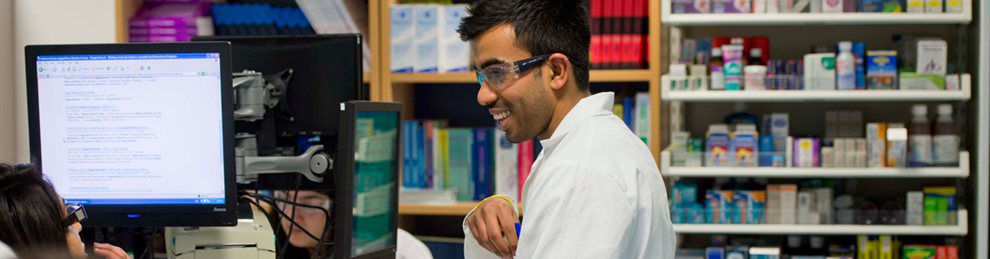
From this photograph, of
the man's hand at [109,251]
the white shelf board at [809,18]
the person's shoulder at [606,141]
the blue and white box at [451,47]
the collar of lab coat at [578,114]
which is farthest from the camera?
the blue and white box at [451,47]

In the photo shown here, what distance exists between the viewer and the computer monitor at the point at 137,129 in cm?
184

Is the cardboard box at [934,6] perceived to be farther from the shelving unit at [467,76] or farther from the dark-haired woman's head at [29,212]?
the dark-haired woman's head at [29,212]

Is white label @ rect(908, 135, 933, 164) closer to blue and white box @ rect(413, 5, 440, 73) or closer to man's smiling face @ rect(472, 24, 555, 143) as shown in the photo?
blue and white box @ rect(413, 5, 440, 73)

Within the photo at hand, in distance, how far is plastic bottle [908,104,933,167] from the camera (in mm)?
3176

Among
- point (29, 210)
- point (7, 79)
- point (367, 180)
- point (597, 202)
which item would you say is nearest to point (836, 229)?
point (367, 180)

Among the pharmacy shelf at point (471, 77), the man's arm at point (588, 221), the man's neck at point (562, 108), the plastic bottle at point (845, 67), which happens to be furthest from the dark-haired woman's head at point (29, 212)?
the plastic bottle at point (845, 67)

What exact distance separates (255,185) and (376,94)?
1.43 metres

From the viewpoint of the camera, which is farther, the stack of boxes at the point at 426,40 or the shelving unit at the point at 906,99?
the stack of boxes at the point at 426,40

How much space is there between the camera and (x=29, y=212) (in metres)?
1.37

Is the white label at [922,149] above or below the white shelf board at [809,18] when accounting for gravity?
below

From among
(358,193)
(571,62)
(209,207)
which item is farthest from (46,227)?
(571,62)

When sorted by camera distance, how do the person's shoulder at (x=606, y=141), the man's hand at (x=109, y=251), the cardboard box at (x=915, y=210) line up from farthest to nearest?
the cardboard box at (x=915, y=210) < the man's hand at (x=109, y=251) < the person's shoulder at (x=606, y=141)

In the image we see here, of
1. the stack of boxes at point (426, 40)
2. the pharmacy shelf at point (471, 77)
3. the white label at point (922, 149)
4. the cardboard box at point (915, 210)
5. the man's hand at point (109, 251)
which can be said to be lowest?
the cardboard box at point (915, 210)

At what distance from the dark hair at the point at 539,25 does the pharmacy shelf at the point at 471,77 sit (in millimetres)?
1616
